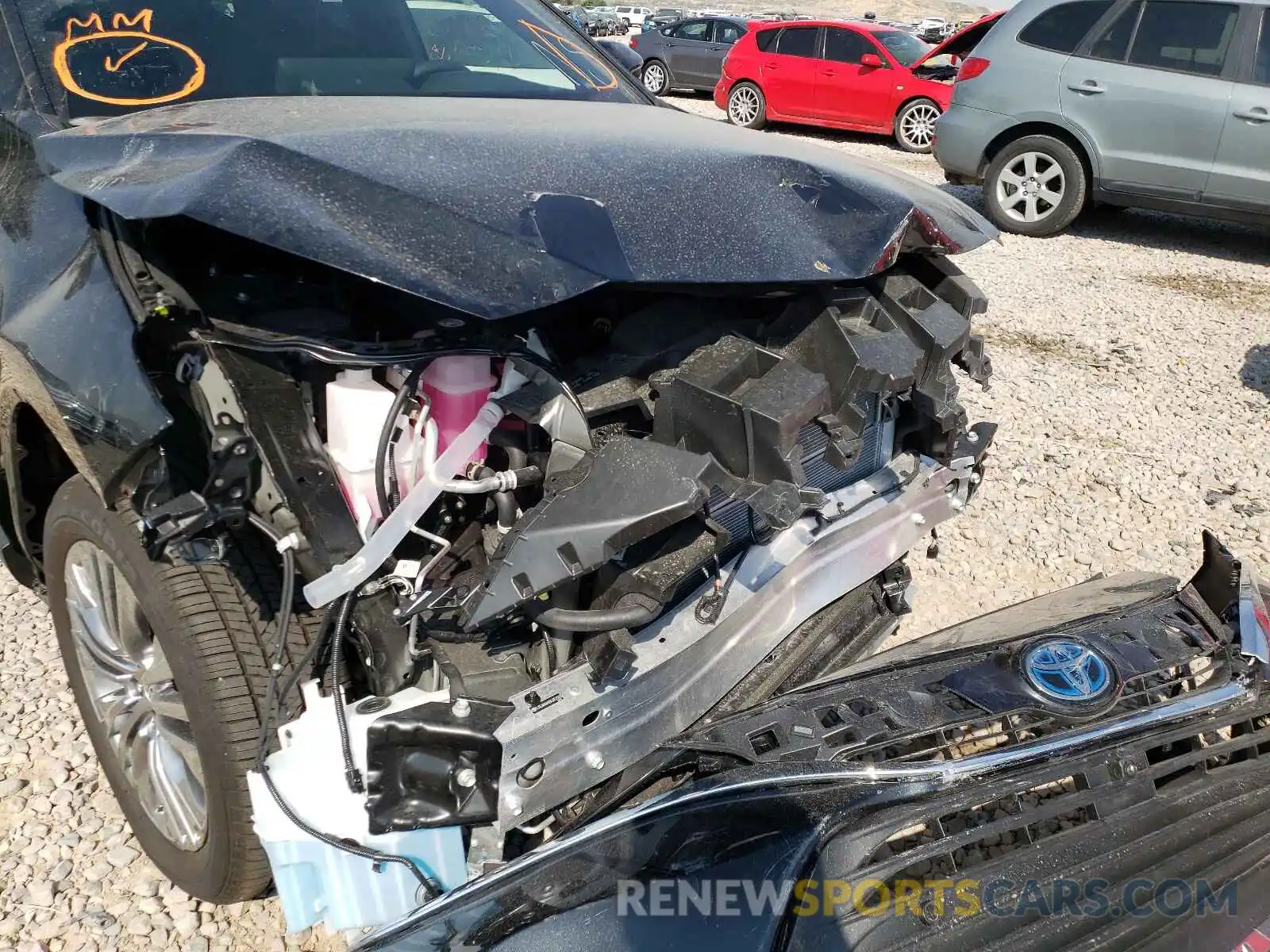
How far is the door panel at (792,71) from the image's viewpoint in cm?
1141

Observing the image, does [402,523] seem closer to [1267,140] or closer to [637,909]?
[637,909]

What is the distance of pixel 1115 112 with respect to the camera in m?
6.62

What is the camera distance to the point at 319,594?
1521mm

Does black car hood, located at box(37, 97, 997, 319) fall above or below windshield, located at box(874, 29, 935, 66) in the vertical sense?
below

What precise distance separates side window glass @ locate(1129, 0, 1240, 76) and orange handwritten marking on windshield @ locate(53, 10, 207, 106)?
6.87 metres

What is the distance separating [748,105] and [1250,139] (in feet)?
22.6

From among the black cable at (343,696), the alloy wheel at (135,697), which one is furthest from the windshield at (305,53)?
the black cable at (343,696)

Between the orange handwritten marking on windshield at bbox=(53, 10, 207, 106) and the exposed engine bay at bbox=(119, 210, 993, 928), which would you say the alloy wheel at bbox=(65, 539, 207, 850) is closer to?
the exposed engine bay at bbox=(119, 210, 993, 928)

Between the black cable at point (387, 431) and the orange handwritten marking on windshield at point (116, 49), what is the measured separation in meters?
1.10

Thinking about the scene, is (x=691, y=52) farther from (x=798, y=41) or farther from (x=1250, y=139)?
(x=1250, y=139)

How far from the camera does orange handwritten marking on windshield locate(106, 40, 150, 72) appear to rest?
6.76 ft

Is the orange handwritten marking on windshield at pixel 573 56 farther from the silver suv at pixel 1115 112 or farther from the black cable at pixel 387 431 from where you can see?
the silver suv at pixel 1115 112

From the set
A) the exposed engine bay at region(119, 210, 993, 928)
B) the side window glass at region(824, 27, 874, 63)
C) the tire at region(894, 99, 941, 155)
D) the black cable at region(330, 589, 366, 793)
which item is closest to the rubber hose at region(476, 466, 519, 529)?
the exposed engine bay at region(119, 210, 993, 928)

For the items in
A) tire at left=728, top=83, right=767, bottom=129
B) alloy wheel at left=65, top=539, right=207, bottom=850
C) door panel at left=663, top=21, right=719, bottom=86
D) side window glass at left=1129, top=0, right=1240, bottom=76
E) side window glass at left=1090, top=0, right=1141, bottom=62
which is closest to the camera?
alloy wheel at left=65, top=539, right=207, bottom=850
